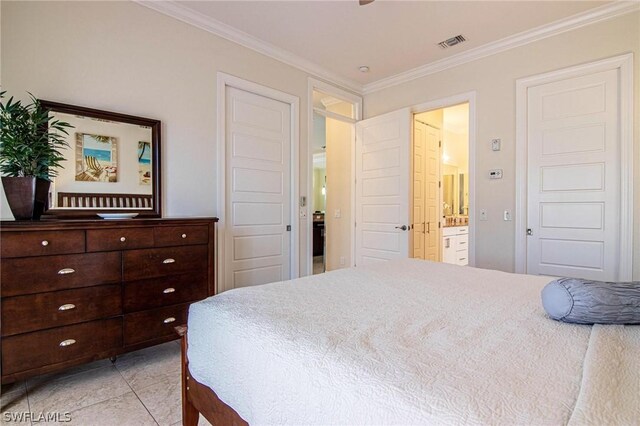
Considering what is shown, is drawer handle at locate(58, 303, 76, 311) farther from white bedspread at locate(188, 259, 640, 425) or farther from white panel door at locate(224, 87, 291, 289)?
white panel door at locate(224, 87, 291, 289)

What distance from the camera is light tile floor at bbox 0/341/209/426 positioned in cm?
172

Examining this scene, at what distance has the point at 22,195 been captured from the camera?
74.2 inches

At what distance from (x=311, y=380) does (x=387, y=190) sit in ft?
11.4

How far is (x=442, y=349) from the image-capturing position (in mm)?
911

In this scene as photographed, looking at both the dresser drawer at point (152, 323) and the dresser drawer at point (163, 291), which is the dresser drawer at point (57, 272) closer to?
the dresser drawer at point (163, 291)

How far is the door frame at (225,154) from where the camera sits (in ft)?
10.2

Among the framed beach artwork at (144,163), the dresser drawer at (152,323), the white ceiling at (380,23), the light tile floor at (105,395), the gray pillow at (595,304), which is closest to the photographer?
the gray pillow at (595,304)

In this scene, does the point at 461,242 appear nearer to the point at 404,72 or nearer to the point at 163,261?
the point at 404,72

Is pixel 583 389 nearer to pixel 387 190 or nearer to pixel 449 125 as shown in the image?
pixel 387 190

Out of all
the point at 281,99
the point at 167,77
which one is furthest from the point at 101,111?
the point at 281,99

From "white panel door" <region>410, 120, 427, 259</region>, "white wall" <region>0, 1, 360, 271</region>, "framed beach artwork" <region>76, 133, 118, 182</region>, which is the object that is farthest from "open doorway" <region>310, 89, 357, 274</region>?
"framed beach artwork" <region>76, 133, 118, 182</region>

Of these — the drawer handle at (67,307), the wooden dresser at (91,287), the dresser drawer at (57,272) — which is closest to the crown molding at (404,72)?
the wooden dresser at (91,287)

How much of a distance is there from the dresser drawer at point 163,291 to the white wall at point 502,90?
289 cm

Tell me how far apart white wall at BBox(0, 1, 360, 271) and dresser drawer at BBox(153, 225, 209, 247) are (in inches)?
19.0
